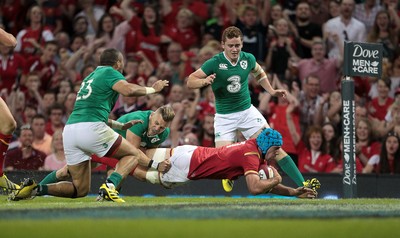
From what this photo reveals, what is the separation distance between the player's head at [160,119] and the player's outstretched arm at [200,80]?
517 mm

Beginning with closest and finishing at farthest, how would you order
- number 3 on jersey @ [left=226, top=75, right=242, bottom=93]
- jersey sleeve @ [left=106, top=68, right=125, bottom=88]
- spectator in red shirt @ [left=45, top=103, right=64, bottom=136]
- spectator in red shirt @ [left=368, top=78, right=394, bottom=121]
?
1. jersey sleeve @ [left=106, top=68, right=125, bottom=88]
2. number 3 on jersey @ [left=226, top=75, right=242, bottom=93]
3. spectator in red shirt @ [left=368, top=78, right=394, bottom=121]
4. spectator in red shirt @ [left=45, top=103, right=64, bottom=136]

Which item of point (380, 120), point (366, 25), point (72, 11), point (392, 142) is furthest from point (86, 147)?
point (72, 11)

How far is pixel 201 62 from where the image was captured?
20.6 metres

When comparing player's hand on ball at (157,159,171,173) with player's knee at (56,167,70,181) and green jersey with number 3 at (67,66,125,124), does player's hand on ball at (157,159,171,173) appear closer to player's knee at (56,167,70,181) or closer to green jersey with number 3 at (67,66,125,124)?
green jersey with number 3 at (67,66,125,124)

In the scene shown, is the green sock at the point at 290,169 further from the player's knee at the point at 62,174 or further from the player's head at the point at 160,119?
the player's knee at the point at 62,174

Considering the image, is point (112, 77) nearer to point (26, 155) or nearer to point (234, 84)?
point (234, 84)

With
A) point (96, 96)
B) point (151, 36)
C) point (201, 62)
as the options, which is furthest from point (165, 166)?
point (151, 36)

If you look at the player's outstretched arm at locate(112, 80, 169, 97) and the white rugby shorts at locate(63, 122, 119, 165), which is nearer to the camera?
the player's outstretched arm at locate(112, 80, 169, 97)

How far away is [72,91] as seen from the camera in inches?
829

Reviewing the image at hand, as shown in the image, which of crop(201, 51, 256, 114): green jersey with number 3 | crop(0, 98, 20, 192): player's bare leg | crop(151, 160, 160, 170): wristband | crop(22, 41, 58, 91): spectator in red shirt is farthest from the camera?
crop(22, 41, 58, 91): spectator in red shirt

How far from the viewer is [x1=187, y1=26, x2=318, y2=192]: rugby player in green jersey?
1506 centimetres

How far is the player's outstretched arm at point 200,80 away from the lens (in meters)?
14.1

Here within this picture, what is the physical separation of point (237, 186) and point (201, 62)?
12.2 ft

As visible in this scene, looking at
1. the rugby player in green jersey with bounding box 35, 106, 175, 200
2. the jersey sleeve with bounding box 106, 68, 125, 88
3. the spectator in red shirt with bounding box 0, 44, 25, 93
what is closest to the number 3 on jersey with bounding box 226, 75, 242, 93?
the rugby player in green jersey with bounding box 35, 106, 175, 200
